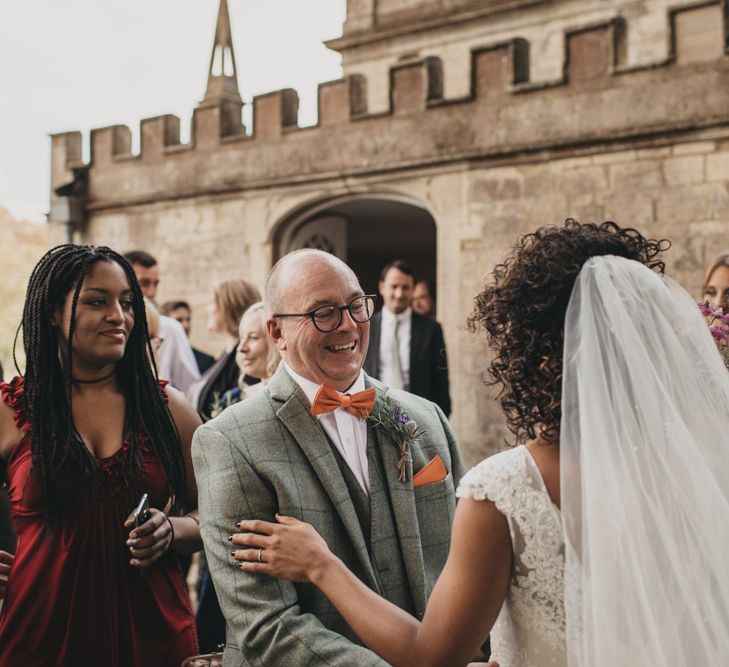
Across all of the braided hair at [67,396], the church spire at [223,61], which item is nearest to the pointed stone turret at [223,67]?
the church spire at [223,61]

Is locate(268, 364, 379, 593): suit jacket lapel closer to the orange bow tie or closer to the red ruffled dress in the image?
the orange bow tie

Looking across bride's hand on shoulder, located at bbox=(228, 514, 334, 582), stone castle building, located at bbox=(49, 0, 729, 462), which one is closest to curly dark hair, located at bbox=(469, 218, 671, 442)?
bride's hand on shoulder, located at bbox=(228, 514, 334, 582)

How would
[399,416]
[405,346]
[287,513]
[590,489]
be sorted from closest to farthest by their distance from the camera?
[590,489]
[287,513]
[399,416]
[405,346]

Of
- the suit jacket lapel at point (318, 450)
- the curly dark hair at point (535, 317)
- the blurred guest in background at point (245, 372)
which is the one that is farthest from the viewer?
the blurred guest in background at point (245, 372)

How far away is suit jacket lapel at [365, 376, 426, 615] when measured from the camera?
2.29 metres

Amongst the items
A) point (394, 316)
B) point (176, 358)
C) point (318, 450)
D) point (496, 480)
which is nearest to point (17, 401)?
point (318, 450)

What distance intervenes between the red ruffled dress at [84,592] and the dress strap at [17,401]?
0.02 metres

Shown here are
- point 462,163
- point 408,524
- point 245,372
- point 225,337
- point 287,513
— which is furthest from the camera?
point 462,163

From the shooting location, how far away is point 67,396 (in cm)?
271

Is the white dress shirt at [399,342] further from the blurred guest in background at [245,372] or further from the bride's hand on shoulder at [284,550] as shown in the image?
the bride's hand on shoulder at [284,550]

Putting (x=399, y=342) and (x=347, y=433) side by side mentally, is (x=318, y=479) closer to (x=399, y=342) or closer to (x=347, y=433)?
(x=347, y=433)

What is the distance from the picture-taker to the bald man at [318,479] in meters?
2.10

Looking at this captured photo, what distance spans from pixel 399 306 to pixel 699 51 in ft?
12.7

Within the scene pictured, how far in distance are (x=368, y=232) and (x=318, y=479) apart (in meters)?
12.4
